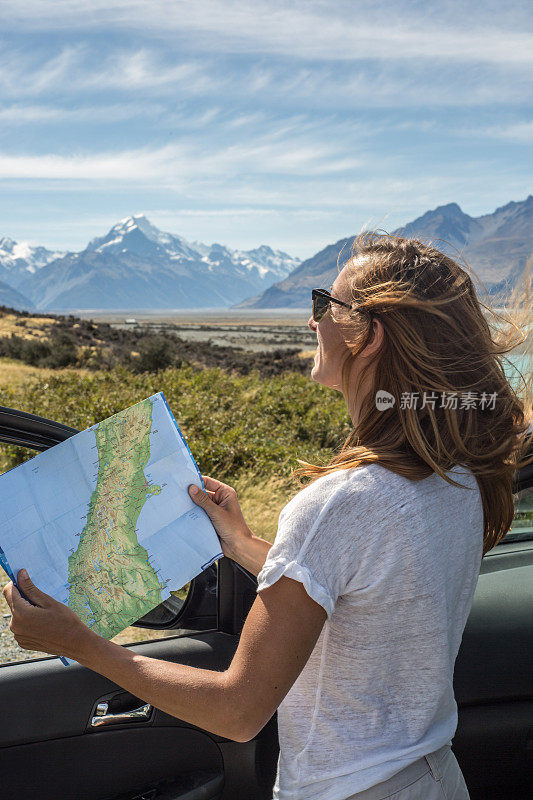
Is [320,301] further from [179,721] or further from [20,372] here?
[20,372]

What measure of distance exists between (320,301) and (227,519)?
0.53 meters

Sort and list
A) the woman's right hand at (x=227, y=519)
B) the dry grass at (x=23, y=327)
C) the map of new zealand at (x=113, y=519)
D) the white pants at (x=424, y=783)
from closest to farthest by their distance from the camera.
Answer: the white pants at (x=424, y=783) < the map of new zealand at (x=113, y=519) < the woman's right hand at (x=227, y=519) < the dry grass at (x=23, y=327)

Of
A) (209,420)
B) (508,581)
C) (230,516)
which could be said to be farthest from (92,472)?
(209,420)

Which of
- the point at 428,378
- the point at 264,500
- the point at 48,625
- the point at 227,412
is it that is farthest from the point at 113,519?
the point at 227,412

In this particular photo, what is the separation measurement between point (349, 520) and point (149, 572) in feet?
1.69

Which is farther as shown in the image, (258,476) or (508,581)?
(258,476)

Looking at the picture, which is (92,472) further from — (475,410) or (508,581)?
(508,581)

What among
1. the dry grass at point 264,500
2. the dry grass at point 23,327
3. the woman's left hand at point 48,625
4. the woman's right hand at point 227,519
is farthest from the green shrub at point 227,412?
the dry grass at point 23,327

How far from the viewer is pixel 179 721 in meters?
1.80

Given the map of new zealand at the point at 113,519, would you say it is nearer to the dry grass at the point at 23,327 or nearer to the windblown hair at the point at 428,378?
the windblown hair at the point at 428,378

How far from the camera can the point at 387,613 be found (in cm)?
108

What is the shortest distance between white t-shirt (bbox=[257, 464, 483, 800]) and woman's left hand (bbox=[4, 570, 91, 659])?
0.39m

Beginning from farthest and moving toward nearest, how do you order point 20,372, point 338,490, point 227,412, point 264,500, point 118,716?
point 20,372
point 227,412
point 264,500
point 118,716
point 338,490

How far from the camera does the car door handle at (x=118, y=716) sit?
178cm
